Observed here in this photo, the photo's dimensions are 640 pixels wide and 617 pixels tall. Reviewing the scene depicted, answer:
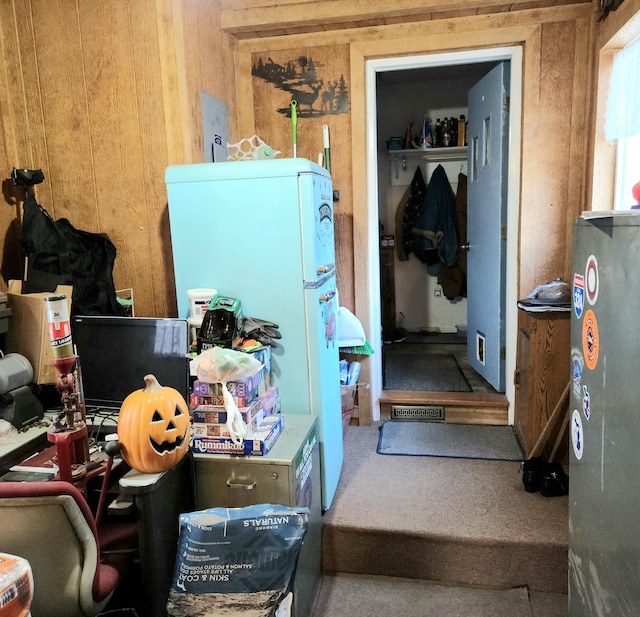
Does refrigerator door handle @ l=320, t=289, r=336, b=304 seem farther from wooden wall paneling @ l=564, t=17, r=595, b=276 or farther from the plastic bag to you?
wooden wall paneling @ l=564, t=17, r=595, b=276

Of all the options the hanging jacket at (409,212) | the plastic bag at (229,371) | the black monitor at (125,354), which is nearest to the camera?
the plastic bag at (229,371)

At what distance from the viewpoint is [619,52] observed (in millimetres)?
2430

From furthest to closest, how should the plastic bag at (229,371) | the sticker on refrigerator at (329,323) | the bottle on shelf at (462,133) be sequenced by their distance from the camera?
the bottle on shelf at (462,133) < the sticker on refrigerator at (329,323) < the plastic bag at (229,371)

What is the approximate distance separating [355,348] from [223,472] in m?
1.34

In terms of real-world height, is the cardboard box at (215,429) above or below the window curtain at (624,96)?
below

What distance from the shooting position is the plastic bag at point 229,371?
1635 millimetres

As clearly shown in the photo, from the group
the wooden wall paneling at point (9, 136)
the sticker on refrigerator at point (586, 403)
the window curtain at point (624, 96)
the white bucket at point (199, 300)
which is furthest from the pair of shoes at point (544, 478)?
the wooden wall paneling at point (9, 136)

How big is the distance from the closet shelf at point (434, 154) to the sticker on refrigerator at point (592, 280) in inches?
143

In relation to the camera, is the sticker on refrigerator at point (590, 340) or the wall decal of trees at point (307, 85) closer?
the sticker on refrigerator at point (590, 340)

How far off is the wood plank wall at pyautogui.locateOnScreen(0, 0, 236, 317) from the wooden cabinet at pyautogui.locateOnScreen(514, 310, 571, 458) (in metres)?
1.78

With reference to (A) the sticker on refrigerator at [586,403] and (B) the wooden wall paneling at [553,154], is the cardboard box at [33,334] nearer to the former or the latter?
(A) the sticker on refrigerator at [586,403]

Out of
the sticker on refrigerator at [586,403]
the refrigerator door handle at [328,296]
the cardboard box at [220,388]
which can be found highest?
the refrigerator door handle at [328,296]

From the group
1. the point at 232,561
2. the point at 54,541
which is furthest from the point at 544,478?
the point at 54,541

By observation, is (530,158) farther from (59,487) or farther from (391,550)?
(59,487)
